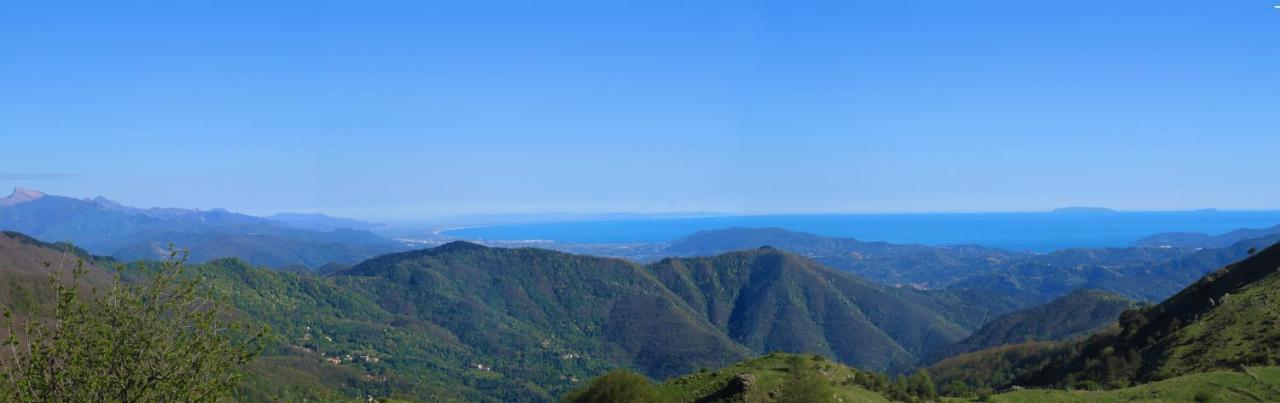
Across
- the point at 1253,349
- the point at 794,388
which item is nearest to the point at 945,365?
the point at 1253,349

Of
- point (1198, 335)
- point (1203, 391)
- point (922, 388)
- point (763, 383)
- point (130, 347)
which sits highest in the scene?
point (130, 347)

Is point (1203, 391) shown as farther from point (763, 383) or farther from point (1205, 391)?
point (763, 383)

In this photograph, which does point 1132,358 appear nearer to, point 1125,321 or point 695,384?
point 1125,321

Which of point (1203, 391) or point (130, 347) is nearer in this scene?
point (130, 347)

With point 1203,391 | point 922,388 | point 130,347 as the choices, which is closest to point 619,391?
point 130,347

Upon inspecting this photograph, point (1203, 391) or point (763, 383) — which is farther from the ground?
point (1203, 391)

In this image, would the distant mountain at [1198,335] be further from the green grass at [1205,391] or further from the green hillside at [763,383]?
the green hillside at [763,383]

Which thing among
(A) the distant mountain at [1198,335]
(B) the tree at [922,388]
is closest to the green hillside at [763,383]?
(B) the tree at [922,388]
